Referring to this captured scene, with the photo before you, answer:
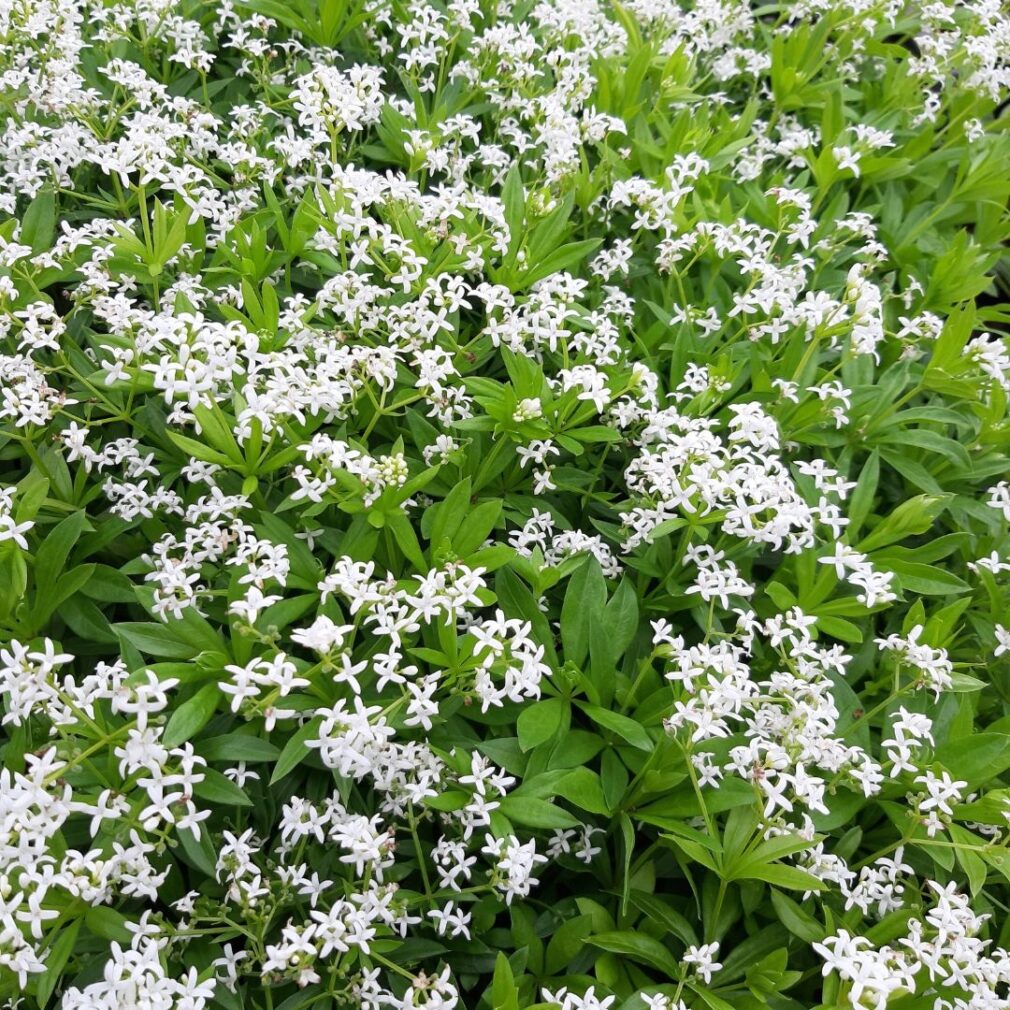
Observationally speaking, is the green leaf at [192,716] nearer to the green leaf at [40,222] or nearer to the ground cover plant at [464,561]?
the ground cover plant at [464,561]

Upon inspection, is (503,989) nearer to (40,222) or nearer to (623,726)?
(623,726)

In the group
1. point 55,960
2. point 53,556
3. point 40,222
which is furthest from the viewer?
point 40,222

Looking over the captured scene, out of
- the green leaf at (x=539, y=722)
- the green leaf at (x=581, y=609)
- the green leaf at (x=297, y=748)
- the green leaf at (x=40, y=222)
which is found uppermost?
the green leaf at (x=40, y=222)

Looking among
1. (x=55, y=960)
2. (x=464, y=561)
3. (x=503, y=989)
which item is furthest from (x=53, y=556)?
(x=503, y=989)

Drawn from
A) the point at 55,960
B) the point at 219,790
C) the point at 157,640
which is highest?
the point at 157,640

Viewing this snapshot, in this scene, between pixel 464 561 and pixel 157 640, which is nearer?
pixel 157 640

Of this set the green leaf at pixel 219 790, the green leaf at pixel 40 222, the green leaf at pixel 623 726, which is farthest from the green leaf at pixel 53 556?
the green leaf at pixel 623 726

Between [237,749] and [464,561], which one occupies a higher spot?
[464,561]

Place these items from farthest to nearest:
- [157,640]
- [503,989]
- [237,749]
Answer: [157,640] → [237,749] → [503,989]

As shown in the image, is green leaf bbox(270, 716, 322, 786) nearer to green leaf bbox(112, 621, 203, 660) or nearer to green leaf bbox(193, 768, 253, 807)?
green leaf bbox(193, 768, 253, 807)

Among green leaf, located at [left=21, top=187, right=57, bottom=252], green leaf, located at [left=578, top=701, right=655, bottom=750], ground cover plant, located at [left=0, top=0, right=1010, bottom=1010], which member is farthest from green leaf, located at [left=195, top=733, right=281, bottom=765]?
green leaf, located at [left=21, top=187, right=57, bottom=252]
